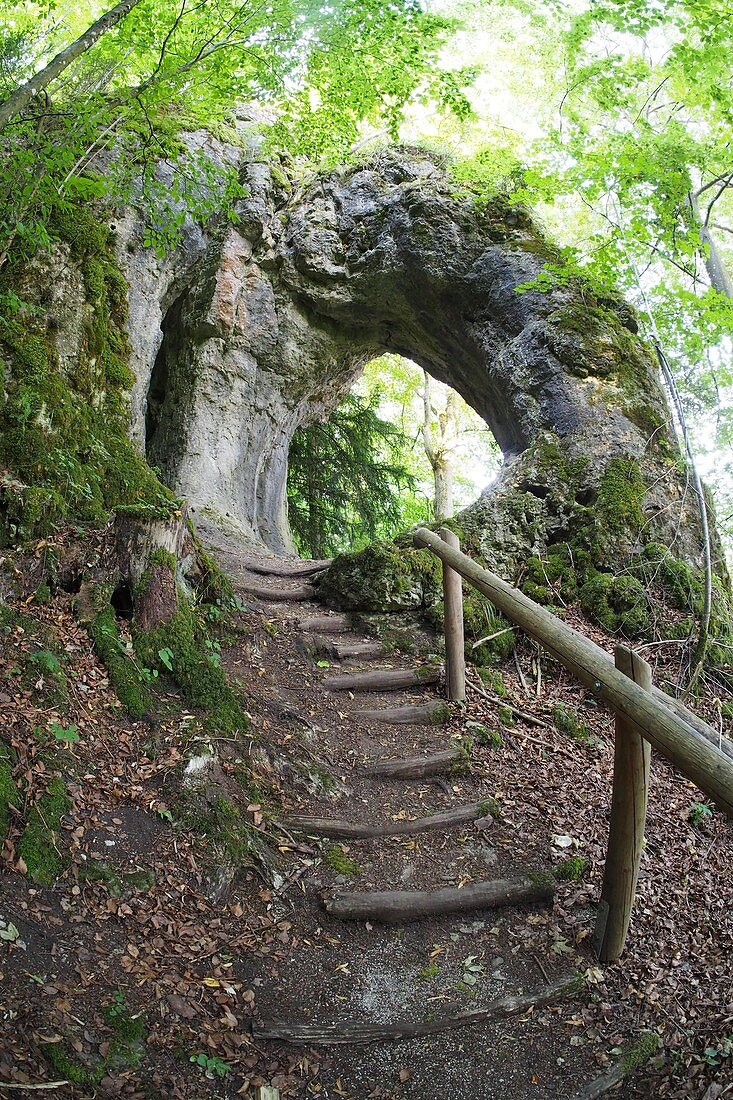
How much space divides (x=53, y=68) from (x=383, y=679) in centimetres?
520

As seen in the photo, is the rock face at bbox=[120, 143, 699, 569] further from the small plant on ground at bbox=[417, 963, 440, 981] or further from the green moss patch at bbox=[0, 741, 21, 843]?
the green moss patch at bbox=[0, 741, 21, 843]

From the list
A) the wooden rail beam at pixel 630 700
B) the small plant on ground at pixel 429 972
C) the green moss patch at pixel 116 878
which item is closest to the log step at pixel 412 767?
the wooden rail beam at pixel 630 700

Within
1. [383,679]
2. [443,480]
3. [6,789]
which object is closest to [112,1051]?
[6,789]

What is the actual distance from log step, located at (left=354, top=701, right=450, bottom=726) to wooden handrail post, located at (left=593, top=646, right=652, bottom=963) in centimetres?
219

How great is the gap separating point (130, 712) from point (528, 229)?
919cm

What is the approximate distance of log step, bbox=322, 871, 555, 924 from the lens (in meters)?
3.59

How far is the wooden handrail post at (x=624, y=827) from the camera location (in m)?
3.19

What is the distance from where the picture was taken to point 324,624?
6.78 m

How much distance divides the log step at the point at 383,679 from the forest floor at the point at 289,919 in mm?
749

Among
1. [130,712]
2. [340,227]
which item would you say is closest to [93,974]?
[130,712]

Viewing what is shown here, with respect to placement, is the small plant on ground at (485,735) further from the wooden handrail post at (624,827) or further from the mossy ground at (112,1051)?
the mossy ground at (112,1051)

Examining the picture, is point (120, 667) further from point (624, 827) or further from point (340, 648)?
point (624, 827)

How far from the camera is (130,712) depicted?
409 cm

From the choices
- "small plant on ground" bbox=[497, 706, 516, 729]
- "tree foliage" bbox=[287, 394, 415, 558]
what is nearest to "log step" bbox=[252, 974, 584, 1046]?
"small plant on ground" bbox=[497, 706, 516, 729]
